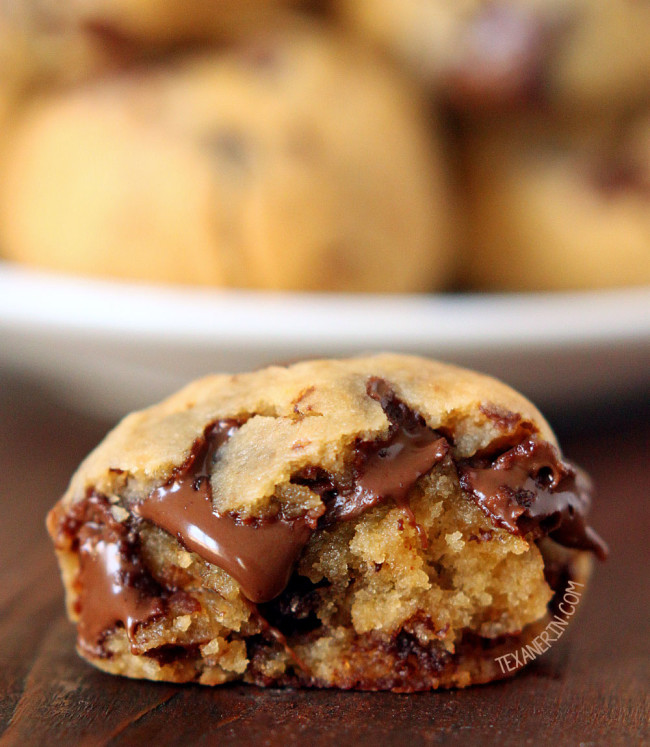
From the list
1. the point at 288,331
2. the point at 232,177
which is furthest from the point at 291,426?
the point at 232,177

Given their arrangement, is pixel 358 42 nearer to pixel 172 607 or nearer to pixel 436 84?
pixel 436 84

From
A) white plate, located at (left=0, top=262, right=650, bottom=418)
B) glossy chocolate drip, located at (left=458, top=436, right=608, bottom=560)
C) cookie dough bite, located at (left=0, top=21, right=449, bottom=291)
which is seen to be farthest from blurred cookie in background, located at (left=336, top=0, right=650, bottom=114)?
glossy chocolate drip, located at (left=458, top=436, right=608, bottom=560)

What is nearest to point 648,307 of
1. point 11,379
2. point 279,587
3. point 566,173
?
point 566,173

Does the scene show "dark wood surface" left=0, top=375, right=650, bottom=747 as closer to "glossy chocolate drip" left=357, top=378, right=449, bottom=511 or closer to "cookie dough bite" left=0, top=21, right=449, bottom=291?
"glossy chocolate drip" left=357, top=378, right=449, bottom=511

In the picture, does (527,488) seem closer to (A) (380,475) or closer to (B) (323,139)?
(A) (380,475)

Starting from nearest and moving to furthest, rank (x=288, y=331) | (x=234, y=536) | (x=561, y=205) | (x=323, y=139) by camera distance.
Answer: (x=234, y=536), (x=288, y=331), (x=323, y=139), (x=561, y=205)

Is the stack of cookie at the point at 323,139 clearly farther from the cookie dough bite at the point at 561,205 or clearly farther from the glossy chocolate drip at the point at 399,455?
the glossy chocolate drip at the point at 399,455
